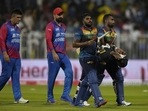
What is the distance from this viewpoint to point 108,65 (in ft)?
58.6

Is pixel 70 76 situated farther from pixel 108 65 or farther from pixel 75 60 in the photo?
pixel 75 60

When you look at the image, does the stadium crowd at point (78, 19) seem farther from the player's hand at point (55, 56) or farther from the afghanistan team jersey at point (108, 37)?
the afghanistan team jersey at point (108, 37)

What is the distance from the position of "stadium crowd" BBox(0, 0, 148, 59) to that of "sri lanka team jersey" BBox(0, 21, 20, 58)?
10.2m

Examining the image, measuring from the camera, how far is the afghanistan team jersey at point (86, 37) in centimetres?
1716

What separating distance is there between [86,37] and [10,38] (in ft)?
9.76

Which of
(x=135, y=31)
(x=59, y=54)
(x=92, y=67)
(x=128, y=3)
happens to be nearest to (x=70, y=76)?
(x=59, y=54)

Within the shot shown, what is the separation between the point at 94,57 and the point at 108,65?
69cm

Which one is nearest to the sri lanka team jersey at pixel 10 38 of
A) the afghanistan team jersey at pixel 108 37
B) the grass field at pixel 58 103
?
the grass field at pixel 58 103

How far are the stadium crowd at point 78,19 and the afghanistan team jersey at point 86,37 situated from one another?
1235 cm

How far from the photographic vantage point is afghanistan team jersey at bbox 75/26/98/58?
17.2m

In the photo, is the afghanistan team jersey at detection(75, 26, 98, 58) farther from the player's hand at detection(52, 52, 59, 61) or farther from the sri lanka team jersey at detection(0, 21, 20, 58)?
the sri lanka team jersey at detection(0, 21, 20, 58)

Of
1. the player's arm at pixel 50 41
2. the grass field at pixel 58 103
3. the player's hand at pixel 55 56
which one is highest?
the player's arm at pixel 50 41

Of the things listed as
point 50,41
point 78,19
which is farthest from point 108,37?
point 78,19

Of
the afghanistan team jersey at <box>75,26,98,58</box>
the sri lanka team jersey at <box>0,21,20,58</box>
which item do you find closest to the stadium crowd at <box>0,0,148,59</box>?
the sri lanka team jersey at <box>0,21,20,58</box>
